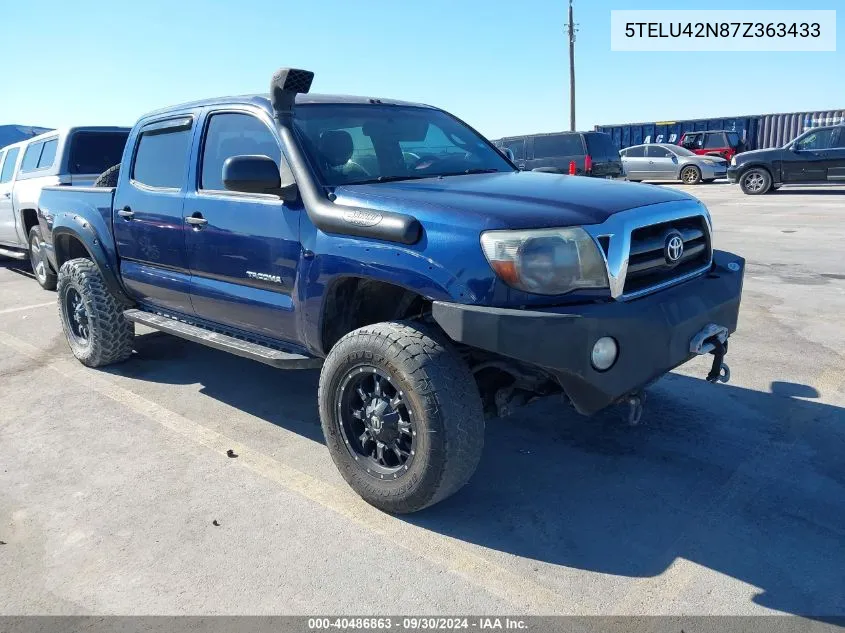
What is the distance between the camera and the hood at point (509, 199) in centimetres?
270

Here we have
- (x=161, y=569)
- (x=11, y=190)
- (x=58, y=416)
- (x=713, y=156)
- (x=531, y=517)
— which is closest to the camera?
(x=161, y=569)

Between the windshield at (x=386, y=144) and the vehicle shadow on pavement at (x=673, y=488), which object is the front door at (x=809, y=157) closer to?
the vehicle shadow on pavement at (x=673, y=488)

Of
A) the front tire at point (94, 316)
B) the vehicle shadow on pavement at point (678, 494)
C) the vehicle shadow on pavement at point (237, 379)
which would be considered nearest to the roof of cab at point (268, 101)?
the front tire at point (94, 316)

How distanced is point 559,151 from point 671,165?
8.27 m

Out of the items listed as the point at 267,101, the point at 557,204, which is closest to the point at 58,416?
the point at 267,101

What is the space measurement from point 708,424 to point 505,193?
188 cm

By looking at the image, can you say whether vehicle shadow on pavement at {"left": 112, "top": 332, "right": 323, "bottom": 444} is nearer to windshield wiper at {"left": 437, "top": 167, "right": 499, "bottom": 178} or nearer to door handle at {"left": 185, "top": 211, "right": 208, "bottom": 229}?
door handle at {"left": 185, "top": 211, "right": 208, "bottom": 229}

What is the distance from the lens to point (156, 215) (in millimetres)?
4258

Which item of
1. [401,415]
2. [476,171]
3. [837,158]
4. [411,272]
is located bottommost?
[401,415]

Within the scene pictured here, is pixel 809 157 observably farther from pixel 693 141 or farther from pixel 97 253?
pixel 97 253

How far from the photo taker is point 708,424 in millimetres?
3807

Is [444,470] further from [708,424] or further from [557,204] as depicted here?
[708,424]

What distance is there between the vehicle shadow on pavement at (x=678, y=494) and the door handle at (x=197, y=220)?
Result: 2.05 metres

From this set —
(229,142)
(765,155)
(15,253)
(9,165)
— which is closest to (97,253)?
(229,142)
